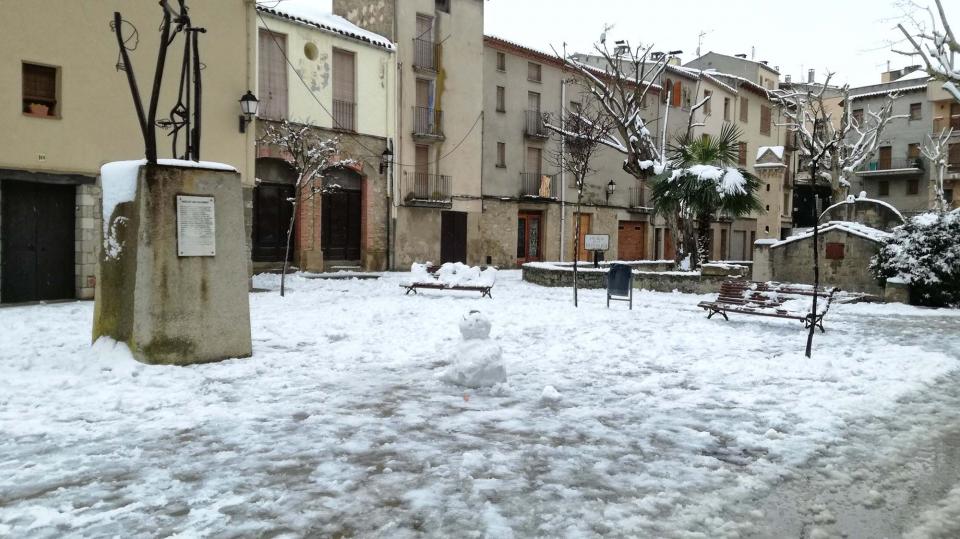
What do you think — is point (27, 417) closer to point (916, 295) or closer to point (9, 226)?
point (9, 226)

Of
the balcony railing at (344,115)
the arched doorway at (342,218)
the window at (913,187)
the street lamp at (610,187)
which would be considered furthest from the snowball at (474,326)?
the window at (913,187)

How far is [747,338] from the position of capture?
1018 cm

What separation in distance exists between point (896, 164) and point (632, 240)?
27.7m

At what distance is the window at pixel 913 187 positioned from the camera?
52188 millimetres

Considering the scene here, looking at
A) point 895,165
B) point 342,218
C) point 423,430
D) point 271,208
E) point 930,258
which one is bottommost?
point 423,430

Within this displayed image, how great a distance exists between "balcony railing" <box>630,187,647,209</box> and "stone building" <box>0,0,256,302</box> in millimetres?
27842

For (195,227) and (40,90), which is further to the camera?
(40,90)

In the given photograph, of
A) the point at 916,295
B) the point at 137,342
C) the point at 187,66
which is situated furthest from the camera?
the point at 916,295

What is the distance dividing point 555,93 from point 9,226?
1016 inches

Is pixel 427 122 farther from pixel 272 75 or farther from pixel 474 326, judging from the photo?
pixel 474 326

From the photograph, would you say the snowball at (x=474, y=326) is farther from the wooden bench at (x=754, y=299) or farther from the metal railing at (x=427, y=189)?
the metal railing at (x=427, y=189)

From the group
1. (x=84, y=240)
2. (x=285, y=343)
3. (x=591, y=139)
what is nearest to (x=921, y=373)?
(x=285, y=343)

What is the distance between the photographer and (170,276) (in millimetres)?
7316

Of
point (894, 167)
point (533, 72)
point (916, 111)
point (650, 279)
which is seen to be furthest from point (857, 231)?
point (894, 167)
